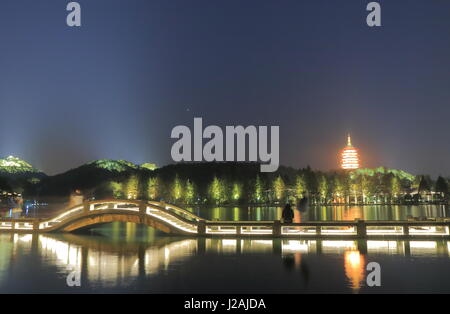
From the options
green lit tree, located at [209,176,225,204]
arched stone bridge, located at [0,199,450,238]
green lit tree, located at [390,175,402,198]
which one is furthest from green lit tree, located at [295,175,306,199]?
arched stone bridge, located at [0,199,450,238]

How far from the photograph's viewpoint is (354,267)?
12883 millimetres

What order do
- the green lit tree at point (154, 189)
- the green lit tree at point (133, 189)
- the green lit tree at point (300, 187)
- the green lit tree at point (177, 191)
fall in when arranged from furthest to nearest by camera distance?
the green lit tree at point (133, 189)
the green lit tree at point (154, 189)
the green lit tree at point (300, 187)
the green lit tree at point (177, 191)

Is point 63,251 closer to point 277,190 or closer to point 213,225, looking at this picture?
point 213,225

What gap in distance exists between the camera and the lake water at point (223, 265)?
10.6m

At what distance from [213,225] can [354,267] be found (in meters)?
10.3

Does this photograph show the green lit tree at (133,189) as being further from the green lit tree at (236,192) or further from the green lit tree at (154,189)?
the green lit tree at (236,192)

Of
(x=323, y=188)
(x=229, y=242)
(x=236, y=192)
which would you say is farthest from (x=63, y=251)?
(x=323, y=188)

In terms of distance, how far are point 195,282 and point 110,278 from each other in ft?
9.04

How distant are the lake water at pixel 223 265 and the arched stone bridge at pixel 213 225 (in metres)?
1.02

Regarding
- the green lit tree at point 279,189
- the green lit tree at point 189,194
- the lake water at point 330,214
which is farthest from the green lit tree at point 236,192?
the lake water at point 330,214

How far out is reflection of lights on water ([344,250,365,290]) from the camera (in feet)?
35.8

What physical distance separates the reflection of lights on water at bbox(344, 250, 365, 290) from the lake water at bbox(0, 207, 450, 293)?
3 centimetres

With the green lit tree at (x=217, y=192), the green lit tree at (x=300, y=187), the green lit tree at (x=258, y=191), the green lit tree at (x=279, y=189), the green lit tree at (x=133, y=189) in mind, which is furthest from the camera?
the green lit tree at (x=133, y=189)

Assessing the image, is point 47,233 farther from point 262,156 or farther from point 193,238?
point 262,156
